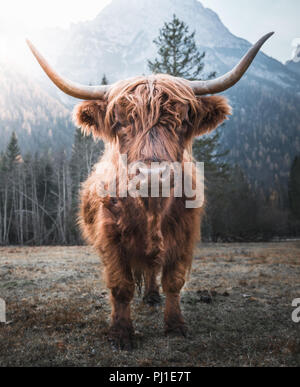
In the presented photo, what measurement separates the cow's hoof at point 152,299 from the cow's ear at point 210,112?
8.60 ft

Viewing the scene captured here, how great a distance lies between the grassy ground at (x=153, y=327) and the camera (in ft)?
8.60

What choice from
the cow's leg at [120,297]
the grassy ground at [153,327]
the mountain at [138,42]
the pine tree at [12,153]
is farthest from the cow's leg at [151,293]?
the pine tree at [12,153]

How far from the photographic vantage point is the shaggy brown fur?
272 centimetres

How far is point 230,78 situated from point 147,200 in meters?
1.57

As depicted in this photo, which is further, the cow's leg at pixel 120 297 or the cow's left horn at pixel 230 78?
the cow's leg at pixel 120 297

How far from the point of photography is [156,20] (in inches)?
2852

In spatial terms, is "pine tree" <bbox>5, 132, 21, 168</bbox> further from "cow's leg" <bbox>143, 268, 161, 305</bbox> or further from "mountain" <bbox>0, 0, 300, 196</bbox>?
"cow's leg" <bbox>143, 268, 161, 305</bbox>

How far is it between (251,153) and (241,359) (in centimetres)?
6785

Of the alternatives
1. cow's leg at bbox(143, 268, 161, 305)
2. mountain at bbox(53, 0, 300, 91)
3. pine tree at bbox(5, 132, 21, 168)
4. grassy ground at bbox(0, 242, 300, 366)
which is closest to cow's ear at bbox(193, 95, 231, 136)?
grassy ground at bbox(0, 242, 300, 366)

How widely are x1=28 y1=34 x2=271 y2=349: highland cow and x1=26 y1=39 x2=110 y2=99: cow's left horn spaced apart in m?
0.01

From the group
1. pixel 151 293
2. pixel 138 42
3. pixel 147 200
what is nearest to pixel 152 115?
pixel 147 200

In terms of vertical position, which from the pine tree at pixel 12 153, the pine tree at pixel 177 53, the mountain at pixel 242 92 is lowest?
the pine tree at pixel 12 153

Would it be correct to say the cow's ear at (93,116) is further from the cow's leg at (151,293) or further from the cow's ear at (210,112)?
the cow's leg at (151,293)

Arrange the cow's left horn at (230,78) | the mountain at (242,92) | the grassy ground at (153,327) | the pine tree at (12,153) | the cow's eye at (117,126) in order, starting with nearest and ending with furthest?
the grassy ground at (153,327), the cow's left horn at (230,78), the cow's eye at (117,126), the pine tree at (12,153), the mountain at (242,92)
